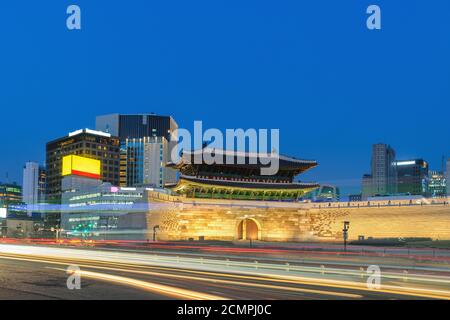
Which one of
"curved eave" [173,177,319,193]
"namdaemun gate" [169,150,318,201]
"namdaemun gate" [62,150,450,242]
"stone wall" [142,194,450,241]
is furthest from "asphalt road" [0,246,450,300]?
"namdaemun gate" [169,150,318,201]

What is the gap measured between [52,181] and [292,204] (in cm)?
13183

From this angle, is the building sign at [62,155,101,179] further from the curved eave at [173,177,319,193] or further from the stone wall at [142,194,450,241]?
the stone wall at [142,194,450,241]

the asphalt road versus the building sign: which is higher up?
the building sign

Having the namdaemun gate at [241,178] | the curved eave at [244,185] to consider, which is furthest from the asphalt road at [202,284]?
the namdaemun gate at [241,178]

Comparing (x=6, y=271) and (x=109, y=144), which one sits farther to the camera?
(x=109, y=144)

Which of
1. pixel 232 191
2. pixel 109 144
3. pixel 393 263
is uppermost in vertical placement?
pixel 109 144

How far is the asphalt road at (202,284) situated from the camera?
59.3 feet

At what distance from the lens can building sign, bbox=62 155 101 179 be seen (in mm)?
93938

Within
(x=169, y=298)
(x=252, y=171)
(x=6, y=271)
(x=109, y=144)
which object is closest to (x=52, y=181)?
(x=109, y=144)

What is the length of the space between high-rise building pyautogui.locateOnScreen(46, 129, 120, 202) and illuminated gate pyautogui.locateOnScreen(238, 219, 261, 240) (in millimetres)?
110401

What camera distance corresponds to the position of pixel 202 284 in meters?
21.0

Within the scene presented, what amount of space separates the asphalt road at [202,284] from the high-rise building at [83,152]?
160m
